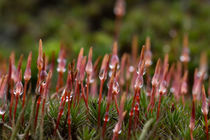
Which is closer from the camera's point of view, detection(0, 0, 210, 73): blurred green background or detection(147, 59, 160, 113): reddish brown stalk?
detection(147, 59, 160, 113): reddish brown stalk

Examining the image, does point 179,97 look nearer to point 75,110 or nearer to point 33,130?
point 75,110

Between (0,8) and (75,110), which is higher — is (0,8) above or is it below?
above

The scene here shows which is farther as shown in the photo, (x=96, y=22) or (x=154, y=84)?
(x=96, y=22)

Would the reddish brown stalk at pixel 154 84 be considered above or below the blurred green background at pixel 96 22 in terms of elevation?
below

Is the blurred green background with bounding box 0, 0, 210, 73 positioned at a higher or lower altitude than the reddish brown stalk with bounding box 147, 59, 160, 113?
higher

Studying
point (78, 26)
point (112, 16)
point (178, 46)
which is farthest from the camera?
point (112, 16)

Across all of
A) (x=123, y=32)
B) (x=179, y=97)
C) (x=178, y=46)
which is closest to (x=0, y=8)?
(x=123, y=32)

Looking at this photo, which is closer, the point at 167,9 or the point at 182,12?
the point at 182,12

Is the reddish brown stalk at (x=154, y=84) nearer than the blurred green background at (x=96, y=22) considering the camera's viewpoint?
Yes
